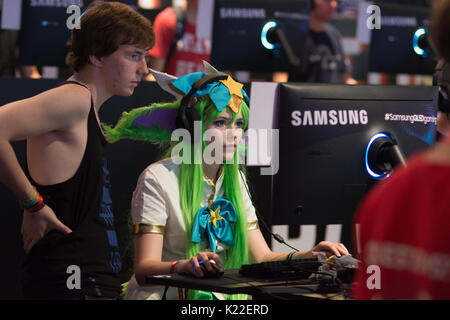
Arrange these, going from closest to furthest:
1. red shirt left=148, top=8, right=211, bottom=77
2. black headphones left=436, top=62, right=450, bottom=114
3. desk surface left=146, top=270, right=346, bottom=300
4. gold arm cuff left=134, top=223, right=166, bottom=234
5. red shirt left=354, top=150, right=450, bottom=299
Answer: red shirt left=354, top=150, right=450, bottom=299 → desk surface left=146, top=270, right=346, bottom=300 → gold arm cuff left=134, top=223, right=166, bottom=234 → black headphones left=436, top=62, right=450, bottom=114 → red shirt left=148, top=8, right=211, bottom=77

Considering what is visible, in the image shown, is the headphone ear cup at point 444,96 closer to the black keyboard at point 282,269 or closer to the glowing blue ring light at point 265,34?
the black keyboard at point 282,269

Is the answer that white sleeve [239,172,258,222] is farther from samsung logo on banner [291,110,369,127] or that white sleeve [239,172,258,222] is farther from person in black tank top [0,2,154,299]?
person in black tank top [0,2,154,299]

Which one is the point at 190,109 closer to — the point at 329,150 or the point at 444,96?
the point at 329,150

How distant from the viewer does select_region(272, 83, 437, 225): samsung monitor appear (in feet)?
6.33

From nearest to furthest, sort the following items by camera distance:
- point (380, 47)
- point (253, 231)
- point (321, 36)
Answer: point (253, 231)
point (380, 47)
point (321, 36)

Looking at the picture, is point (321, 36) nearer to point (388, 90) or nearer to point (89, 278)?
point (388, 90)

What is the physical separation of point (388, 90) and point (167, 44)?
209 cm

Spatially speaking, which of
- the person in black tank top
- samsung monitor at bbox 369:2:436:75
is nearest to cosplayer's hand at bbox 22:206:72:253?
the person in black tank top

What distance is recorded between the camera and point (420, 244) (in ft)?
2.34

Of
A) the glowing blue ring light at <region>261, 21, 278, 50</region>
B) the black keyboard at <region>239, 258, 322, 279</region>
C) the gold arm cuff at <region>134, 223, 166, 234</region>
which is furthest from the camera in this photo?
the glowing blue ring light at <region>261, 21, 278, 50</region>

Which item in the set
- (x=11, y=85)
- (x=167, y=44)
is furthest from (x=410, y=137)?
(x=167, y=44)

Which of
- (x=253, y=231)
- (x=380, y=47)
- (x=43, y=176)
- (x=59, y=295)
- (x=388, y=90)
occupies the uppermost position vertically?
(x=380, y=47)

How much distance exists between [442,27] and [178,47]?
331 centimetres

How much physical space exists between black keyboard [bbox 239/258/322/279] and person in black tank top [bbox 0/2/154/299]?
15.3 inches
